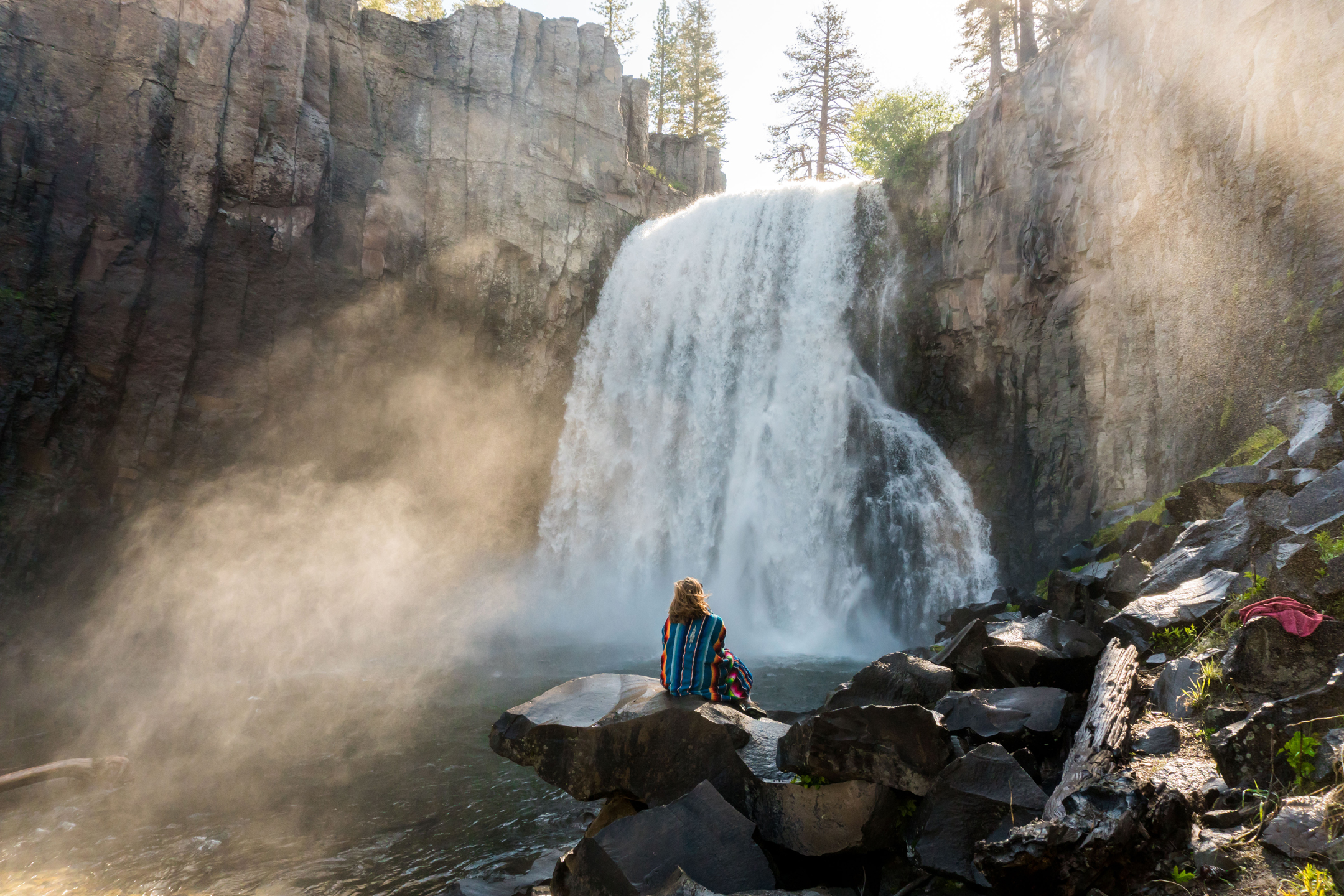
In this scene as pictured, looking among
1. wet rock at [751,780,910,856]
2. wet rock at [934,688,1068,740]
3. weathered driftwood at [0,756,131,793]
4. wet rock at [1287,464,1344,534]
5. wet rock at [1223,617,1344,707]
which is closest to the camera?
wet rock at [1223,617,1344,707]

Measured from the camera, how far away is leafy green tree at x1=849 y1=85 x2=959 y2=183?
67.3ft

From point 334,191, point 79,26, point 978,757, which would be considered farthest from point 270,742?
point 79,26

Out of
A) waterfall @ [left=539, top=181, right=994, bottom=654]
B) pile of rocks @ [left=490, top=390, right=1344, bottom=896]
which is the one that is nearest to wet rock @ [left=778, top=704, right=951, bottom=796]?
pile of rocks @ [left=490, top=390, right=1344, bottom=896]

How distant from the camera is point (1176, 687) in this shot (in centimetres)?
467

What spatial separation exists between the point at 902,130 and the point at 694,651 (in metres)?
19.8

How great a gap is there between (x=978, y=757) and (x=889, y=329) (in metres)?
17.0

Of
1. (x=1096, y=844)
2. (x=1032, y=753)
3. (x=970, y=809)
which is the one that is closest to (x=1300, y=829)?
(x=1096, y=844)

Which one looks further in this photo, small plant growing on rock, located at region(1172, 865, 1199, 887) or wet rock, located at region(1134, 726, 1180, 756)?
wet rock, located at region(1134, 726, 1180, 756)

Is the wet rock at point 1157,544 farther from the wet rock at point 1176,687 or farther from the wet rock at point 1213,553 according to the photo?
the wet rock at point 1176,687

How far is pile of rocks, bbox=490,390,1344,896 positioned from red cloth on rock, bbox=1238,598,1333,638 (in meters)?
0.06

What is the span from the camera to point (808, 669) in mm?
13914

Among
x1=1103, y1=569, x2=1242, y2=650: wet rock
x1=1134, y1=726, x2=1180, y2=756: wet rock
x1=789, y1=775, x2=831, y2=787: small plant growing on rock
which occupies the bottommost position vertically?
x1=789, y1=775, x2=831, y2=787: small plant growing on rock

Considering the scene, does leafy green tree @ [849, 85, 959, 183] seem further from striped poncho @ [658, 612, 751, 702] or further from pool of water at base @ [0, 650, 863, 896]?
striped poncho @ [658, 612, 751, 702]

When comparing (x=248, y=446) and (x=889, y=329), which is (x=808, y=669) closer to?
(x=889, y=329)
